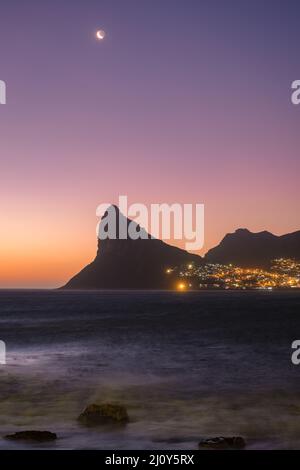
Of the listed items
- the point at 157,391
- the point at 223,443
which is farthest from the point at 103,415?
the point at 157,391

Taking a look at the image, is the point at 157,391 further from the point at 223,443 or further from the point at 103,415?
the point at 223,443

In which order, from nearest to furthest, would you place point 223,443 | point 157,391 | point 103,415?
point 223,443 < point 103,415 < point 157,391

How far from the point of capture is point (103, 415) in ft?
69.4

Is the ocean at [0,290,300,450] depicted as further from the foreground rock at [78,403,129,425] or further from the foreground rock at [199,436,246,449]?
the foreground rock at [199,436,246,449]

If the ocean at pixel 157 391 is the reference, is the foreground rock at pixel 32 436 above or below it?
above

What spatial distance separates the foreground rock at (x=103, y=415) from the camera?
2081 cm

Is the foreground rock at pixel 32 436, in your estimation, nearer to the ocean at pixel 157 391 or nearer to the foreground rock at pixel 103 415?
the ocean at pixel 157 391

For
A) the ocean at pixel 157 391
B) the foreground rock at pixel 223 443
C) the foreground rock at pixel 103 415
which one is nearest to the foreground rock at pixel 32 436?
the ocean at pixel 157 391

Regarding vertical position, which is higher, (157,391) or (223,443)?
(223,443)

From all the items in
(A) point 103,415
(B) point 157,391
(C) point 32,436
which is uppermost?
(C) point 32,436

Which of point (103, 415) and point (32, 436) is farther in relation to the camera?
point (103, 415)

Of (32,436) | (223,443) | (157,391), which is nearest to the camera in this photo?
(223,443)
